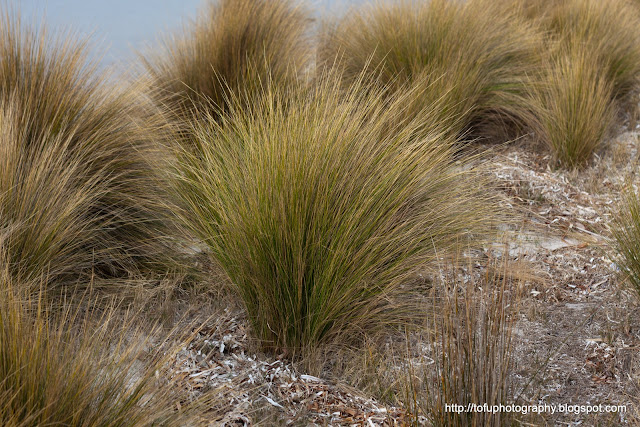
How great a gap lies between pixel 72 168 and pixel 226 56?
6.81 feet

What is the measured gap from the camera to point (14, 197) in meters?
2.59

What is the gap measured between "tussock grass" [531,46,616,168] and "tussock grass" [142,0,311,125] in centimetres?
196

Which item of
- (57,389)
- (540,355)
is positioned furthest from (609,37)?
(57,389)

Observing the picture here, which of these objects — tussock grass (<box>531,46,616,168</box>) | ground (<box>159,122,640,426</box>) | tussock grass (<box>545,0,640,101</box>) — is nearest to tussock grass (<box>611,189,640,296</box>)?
ground (<box>159,122,640,426</box>)

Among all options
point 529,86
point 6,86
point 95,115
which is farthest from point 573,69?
point 6,86

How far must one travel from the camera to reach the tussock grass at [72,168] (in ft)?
8.48

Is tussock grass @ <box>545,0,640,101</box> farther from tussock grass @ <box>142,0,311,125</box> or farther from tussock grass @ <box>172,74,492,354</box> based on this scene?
tussock grass @ <box>172,74,492,354</box>

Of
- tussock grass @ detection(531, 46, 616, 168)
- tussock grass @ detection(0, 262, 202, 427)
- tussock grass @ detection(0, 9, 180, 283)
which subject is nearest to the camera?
tussock grass @ detection(0, 262, 202, 427)

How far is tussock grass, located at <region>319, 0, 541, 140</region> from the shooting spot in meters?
4.56

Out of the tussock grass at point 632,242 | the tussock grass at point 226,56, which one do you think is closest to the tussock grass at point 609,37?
the tussock grass at point 226,56

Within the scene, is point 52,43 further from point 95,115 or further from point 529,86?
point 529,86

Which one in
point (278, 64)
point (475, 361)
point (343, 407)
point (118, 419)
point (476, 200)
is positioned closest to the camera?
point (118, 419)

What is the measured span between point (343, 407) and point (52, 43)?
8.41ft

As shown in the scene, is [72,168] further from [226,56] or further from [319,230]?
[226,56]
